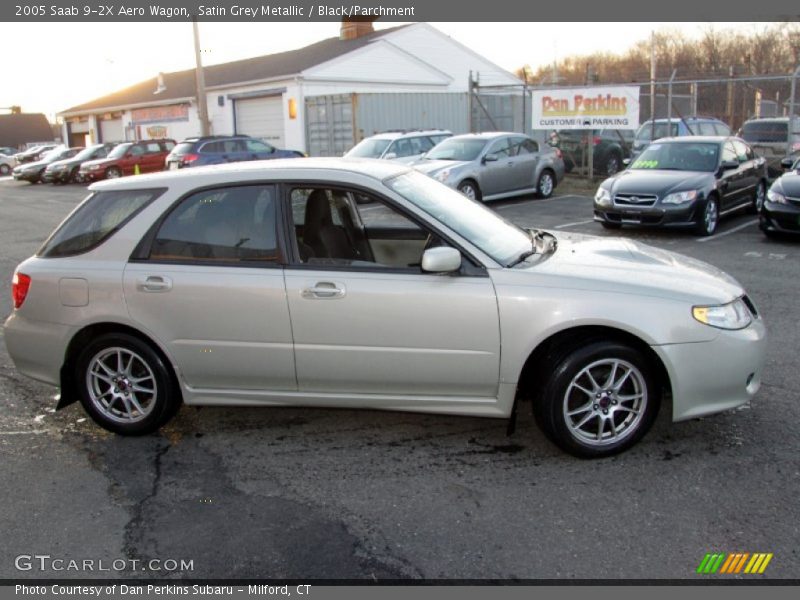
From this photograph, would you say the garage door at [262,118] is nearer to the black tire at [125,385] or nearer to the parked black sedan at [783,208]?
the parked black sedan at [783,208]

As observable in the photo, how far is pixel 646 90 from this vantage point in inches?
1390

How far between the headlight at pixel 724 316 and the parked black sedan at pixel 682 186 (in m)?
7.58

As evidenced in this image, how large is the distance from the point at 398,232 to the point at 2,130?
224ft

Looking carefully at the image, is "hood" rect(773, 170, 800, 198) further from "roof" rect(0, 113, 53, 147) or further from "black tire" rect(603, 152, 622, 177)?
"roof" rect(0, 113, 53, 147)

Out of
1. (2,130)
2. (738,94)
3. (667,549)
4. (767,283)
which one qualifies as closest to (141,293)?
(667,549)

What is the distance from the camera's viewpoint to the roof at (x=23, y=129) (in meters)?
63.3

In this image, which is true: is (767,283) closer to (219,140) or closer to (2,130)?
(219,140)

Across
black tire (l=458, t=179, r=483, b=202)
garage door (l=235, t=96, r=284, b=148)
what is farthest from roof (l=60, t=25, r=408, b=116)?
black tire (l=458, t=179, r=483, b=202)

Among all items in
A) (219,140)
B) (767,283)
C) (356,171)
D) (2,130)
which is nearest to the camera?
(356,171)

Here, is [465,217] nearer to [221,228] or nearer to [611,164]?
[221,228]

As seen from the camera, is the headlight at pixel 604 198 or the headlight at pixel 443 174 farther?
the headlight at pixel 443 174

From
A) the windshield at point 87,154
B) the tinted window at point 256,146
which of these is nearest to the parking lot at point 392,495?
the tinted window at point 256,146

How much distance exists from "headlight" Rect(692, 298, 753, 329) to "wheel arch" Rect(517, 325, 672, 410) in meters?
0.32
